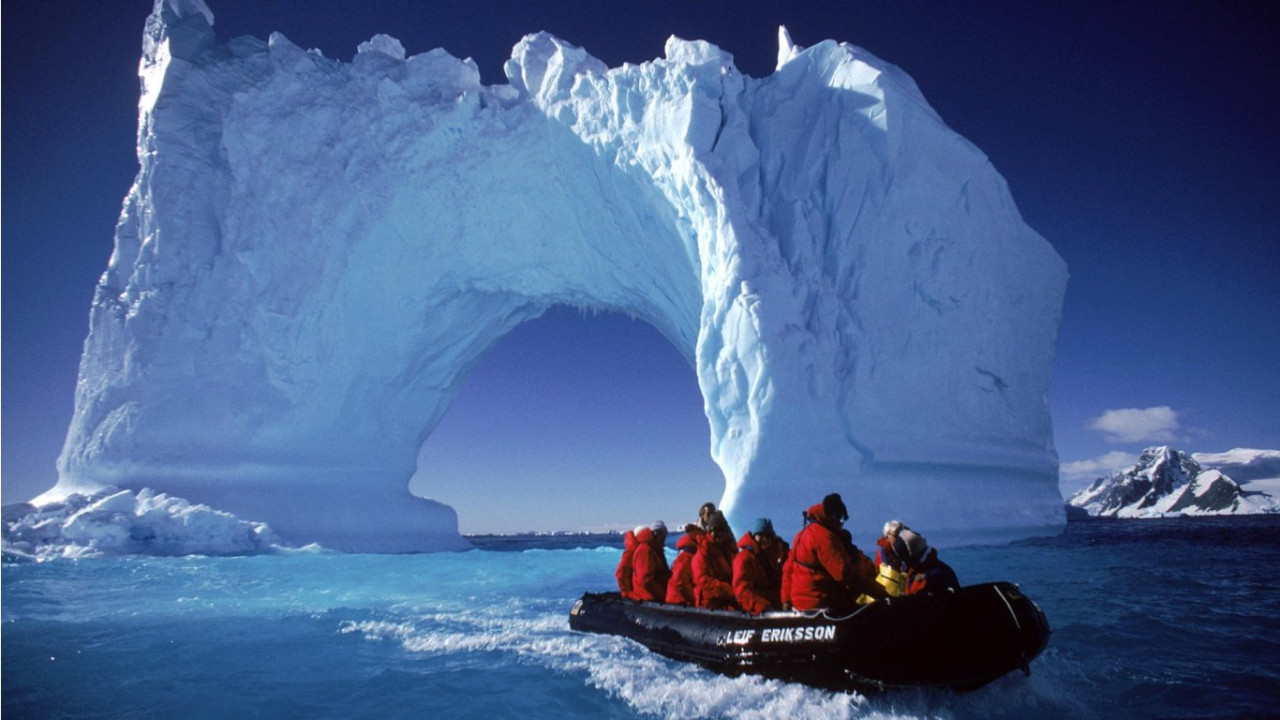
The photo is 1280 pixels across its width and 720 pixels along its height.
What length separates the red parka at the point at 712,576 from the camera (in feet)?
15.1

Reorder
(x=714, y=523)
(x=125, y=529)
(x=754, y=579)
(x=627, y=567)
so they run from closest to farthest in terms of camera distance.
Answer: (x=754, y=579) → (x=714, y=523) → (x=627, y=567) → (x=125, y=529)

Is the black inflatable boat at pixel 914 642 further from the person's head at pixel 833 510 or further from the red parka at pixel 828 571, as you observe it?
the person's head at pixel 833 510

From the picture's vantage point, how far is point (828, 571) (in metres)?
3.76

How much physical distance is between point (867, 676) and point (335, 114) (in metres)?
14.0

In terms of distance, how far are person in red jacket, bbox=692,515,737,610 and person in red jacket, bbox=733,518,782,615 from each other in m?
0.09

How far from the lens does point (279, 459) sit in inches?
530

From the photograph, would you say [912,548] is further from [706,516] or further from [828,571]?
[706,516]

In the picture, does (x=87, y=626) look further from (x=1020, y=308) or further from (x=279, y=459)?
(x=1020, y=308)

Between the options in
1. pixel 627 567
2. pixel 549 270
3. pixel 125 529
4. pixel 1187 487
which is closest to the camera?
pixel 627 567

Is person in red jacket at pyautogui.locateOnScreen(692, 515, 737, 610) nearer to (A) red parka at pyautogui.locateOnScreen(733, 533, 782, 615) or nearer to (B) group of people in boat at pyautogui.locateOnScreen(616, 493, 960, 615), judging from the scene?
(B) group of people in boat at pyautogui.locateOnScreen(616, 493, 960, 615)

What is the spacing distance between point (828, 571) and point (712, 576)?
1104 millimetres

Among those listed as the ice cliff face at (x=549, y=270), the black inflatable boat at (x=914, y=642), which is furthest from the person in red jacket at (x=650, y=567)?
the ice cliff face at (x=549, y=270)

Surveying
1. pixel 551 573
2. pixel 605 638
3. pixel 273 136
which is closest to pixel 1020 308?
pixel 551 573

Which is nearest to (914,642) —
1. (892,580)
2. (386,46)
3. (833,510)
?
(892,580)
